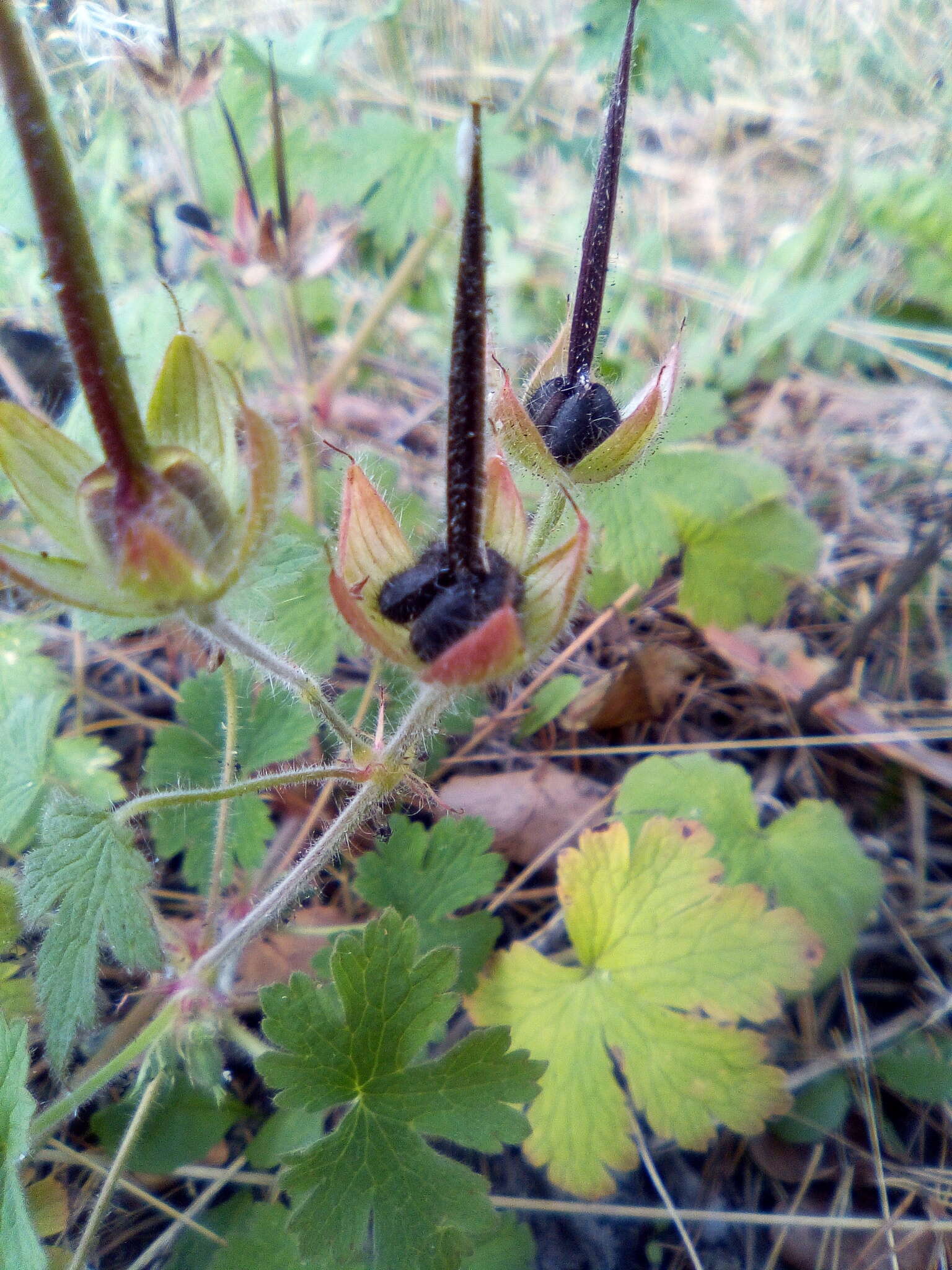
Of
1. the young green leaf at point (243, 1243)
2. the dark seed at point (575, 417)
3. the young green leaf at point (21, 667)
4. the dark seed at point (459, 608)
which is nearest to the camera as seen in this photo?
the dark seed at point (459, 608)

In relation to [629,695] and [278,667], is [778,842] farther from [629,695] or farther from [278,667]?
[278,667]

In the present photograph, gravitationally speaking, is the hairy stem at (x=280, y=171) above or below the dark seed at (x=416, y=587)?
above

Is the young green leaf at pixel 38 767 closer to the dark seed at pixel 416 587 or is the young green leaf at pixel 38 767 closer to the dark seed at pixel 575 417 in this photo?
the dark seed at pixel 416 587

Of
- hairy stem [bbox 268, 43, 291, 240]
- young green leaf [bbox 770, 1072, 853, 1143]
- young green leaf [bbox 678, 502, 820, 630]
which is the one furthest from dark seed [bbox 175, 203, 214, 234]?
young green leaf [bbox 770, 1072, 853, 1143]

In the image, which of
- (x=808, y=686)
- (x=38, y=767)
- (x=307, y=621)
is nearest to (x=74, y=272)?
(x=38, y=767)

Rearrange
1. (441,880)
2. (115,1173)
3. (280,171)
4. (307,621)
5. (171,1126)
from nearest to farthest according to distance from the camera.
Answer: (115,1173) → (171,1126) → (441,880) → (307,621) → (280,171)

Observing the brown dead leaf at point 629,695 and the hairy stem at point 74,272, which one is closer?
the hairy stem at point 74,272

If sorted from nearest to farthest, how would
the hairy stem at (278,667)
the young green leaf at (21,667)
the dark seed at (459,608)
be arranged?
the dark seed at (459,608), the hairy stem at (278,667), the young green leaf at (21,667)

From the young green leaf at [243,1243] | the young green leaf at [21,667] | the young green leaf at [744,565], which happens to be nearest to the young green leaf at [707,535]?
the young green leaf at [744,565]
